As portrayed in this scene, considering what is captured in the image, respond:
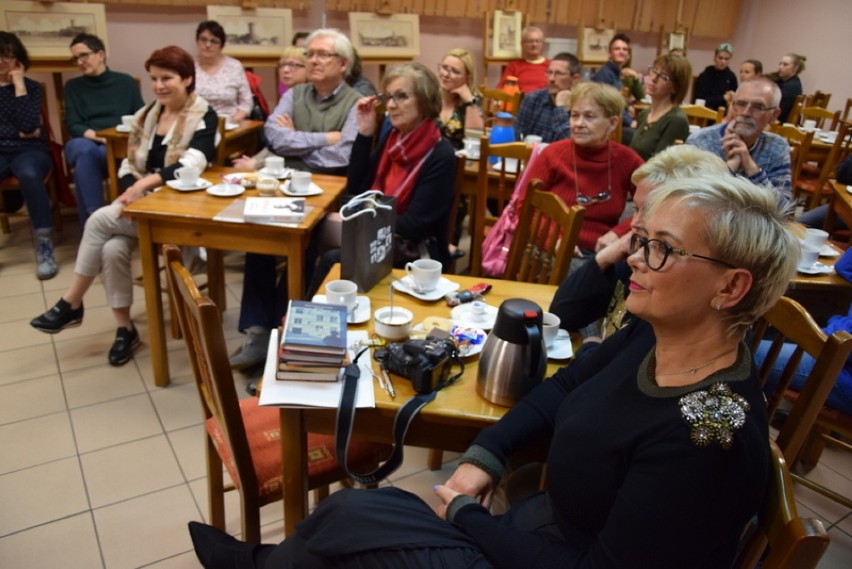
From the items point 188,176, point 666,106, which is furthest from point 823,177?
point 188,176

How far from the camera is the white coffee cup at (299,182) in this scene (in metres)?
2.66

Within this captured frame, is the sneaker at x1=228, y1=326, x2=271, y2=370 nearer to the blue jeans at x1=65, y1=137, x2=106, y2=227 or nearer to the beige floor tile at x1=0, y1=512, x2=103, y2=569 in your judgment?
the beige floor tile at x1=0, y1=512, x2=103, y2=569

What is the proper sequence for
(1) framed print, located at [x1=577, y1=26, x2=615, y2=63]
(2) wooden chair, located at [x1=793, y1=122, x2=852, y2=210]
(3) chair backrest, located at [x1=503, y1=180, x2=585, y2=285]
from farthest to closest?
(1) framed print, located at [x1=577, y1=26, x2=615, y2=63] → (2) wooden chair, located at [x1=793, y1=122, x2=852, y2=210] → (3) chair backrest, located at [x1=503, y1=180, x2=585, y2=285]

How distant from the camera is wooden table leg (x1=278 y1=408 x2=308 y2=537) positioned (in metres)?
1.35

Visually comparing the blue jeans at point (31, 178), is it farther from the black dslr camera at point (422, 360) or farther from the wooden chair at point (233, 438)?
the black dslr camera at point (422, 360)

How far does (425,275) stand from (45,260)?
2798 mm

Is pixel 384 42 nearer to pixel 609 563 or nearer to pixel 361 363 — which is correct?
pixel 361 363

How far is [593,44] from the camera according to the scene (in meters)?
7.57

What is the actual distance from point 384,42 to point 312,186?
3718 millimetres

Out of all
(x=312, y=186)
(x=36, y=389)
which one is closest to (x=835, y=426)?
(x=312, y=186)

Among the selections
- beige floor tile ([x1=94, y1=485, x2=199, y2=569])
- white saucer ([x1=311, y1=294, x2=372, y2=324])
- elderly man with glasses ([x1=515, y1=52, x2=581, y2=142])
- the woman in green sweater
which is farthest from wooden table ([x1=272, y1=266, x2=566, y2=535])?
elderly man with glasses ([x1=515, y1=52, x2=581, y2=142])

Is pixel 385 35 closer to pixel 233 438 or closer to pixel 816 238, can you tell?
pixel 816 238

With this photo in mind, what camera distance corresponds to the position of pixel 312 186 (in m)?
2.73

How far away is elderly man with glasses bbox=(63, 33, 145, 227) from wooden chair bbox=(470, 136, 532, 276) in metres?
2.38
